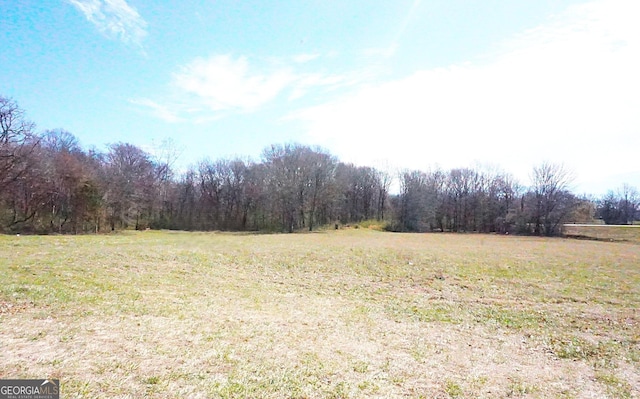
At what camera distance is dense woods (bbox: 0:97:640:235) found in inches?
1205

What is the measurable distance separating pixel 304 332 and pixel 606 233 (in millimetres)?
57409

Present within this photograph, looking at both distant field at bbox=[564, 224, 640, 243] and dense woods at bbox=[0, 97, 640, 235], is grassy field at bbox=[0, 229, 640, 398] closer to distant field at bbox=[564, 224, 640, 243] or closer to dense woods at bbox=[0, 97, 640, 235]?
dense woods at bbox=[0, 97, 640, 235]

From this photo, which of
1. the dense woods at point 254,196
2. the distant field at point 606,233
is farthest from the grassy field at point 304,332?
the distant field at point 606,233

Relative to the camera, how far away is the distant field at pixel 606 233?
4327 centimetres

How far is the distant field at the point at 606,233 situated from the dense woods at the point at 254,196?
191 centimetres

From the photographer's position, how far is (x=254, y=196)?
5197cm

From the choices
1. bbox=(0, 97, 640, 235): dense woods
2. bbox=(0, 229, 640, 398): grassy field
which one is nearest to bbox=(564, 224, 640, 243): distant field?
bbox=(0, 97, 640, 235): dense woods

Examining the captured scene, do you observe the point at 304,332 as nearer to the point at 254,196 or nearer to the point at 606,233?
the point at 254,196

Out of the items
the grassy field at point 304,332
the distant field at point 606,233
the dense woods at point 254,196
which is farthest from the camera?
the distant field at point 606,233

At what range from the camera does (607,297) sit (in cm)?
1084

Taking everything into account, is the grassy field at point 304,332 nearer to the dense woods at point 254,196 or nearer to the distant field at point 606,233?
the dense woods at point 254,196

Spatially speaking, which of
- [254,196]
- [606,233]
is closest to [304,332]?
[254,196]

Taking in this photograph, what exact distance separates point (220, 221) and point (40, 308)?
47.8 m

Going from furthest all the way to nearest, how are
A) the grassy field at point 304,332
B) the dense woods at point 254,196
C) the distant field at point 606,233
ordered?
the distant field at point 606,233 → the dense woods at point 254,196 → the grassy field at point 304,332
